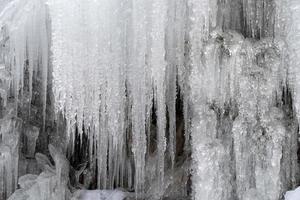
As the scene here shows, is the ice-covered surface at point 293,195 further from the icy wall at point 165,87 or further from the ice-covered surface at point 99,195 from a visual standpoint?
the ice-covered surface at point 99,195

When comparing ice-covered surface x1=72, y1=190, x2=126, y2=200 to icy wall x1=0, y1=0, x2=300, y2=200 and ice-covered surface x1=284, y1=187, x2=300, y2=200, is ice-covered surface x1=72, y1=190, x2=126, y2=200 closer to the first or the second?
icy wall x1=0, y1=0, x2=300, y2=200

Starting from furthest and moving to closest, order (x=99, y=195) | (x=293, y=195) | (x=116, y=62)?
(x=99, y=195) → (x=116, y=62) → (x=293, y=195)

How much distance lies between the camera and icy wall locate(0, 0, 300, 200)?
553 cm

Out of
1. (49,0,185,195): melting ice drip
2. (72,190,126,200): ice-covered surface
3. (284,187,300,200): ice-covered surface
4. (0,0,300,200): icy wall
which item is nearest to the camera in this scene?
(284,187,300,200): ice-covered surface

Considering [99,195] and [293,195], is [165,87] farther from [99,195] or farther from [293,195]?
[293,195]

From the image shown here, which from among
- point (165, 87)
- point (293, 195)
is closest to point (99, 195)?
point (165, 87)

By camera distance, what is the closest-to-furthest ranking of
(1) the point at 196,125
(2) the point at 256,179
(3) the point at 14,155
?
1. (2) the point at 256,179
2. (1) the point at 196,125
3. (3) the point at 14,155

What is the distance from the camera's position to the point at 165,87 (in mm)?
5953

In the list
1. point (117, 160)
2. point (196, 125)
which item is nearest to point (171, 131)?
point (196, 125)

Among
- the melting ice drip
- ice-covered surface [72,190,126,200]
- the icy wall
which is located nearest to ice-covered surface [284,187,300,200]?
the icy wall

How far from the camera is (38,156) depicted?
661cm

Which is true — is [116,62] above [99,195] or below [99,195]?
above

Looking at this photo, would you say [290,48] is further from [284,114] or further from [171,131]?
[171,131]

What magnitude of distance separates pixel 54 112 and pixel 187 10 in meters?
2.22
